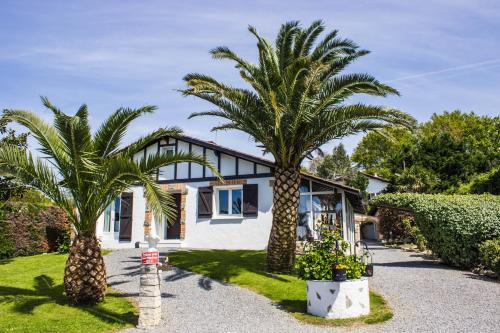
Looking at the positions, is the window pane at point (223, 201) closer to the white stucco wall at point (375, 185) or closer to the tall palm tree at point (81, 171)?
the tall palm tree at point (81, 171)

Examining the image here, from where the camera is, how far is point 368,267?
27.7 ft

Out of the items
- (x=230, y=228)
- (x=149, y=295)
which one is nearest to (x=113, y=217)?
(x=230, y=228)

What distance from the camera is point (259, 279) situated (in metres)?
10.8

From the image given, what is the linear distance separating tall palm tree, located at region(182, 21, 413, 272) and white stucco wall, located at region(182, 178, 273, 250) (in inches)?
181

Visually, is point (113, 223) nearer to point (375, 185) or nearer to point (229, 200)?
point (229, 200)

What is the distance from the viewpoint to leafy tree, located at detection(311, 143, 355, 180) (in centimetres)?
5047

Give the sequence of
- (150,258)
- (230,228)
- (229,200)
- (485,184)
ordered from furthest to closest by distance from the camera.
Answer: (485,184) < (229,200) < (230,228) < (150,258)

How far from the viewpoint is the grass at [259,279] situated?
311 inches

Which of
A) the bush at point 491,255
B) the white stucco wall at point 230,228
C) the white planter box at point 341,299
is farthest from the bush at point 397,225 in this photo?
the white planter box at point 341,299

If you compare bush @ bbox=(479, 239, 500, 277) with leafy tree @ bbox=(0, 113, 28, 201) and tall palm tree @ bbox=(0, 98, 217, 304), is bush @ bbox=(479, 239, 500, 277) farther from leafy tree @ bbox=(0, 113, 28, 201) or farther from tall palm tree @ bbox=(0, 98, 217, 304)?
leafy tree @ bbox=(0, 113, 28, 201)

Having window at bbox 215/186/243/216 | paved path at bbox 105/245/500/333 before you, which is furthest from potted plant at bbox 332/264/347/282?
window at bbox 215/186/243/216

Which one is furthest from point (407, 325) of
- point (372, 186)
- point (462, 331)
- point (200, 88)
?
point (372, 186)

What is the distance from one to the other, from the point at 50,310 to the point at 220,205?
976cm

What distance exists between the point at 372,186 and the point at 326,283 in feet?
104
